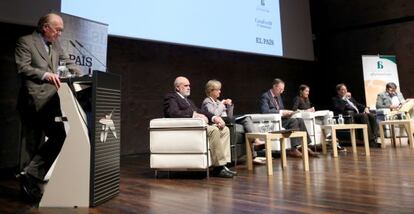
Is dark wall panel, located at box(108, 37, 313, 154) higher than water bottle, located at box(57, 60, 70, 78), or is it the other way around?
dark wall panel, located at box(108, 37, 313, 154)

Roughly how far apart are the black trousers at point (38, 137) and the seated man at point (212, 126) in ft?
3.88

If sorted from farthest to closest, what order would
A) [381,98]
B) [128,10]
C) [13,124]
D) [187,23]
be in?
[381,98] < [187,23] < [128,10] < [13,124]

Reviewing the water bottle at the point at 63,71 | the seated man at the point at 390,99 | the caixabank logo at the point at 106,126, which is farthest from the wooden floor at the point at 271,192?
the seated man at the point at 390,99

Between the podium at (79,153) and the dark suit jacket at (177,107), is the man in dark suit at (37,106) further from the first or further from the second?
the dark suit jacket at (177,107)

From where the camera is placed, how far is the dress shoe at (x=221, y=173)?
3123 mm

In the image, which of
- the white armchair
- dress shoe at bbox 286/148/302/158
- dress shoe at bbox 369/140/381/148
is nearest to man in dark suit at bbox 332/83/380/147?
dress shoe at bbox 369/140/381/148

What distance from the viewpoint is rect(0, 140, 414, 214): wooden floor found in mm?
1955

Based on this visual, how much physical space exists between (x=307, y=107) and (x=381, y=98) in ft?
5.36

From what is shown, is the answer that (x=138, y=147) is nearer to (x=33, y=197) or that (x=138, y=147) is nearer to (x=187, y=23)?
(x=187, y=23)

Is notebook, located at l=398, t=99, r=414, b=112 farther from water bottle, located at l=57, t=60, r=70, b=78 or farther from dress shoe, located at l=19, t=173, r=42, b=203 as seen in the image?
dress shoe, located at l=19, t=173, r=42, b=203

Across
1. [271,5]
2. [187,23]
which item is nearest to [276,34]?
[271,5]

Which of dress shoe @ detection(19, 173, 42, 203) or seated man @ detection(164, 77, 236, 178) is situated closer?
dress shoe @ detection(19, 173, 42, 203)

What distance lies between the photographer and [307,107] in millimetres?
5336

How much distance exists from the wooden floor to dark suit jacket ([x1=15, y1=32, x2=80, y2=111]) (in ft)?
2.24
